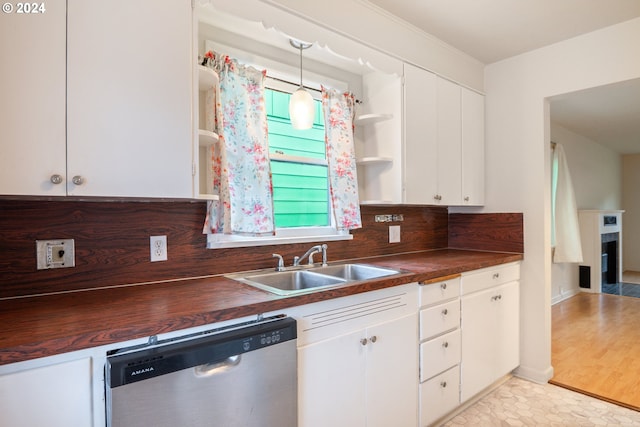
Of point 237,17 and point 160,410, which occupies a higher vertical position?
point 237,17

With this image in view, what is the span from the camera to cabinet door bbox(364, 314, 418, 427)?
170cm

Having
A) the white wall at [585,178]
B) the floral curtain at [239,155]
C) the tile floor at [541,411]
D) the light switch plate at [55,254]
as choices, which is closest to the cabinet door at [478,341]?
the tile floor at [541,411]

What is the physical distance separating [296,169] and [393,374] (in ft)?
4.26

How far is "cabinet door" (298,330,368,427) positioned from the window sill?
71 centimetres

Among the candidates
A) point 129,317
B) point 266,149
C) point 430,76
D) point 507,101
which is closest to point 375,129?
point 430,76

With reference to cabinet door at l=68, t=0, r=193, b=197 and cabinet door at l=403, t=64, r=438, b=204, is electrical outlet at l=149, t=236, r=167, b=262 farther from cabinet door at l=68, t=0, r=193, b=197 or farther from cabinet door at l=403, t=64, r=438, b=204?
cabinet door at l=403, t=64, r=438, b=204

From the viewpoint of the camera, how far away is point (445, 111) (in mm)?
2627

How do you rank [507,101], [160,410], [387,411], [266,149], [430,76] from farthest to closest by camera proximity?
[507,101] < [430,76] < [266,149] < [387,411] < [160,410]

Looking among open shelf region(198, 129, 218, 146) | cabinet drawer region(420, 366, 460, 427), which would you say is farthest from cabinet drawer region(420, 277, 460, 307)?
open shelf region(198, 129, 218, 146)

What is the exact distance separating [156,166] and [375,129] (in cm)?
157

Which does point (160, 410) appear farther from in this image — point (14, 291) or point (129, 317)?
point (14, 291)

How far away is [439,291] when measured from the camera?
6.67 feet

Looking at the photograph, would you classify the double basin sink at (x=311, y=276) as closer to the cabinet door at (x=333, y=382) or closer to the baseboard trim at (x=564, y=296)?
the cabinet door at (x=333, y=382)

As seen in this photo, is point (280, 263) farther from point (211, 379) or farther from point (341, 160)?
point (211, 379)
